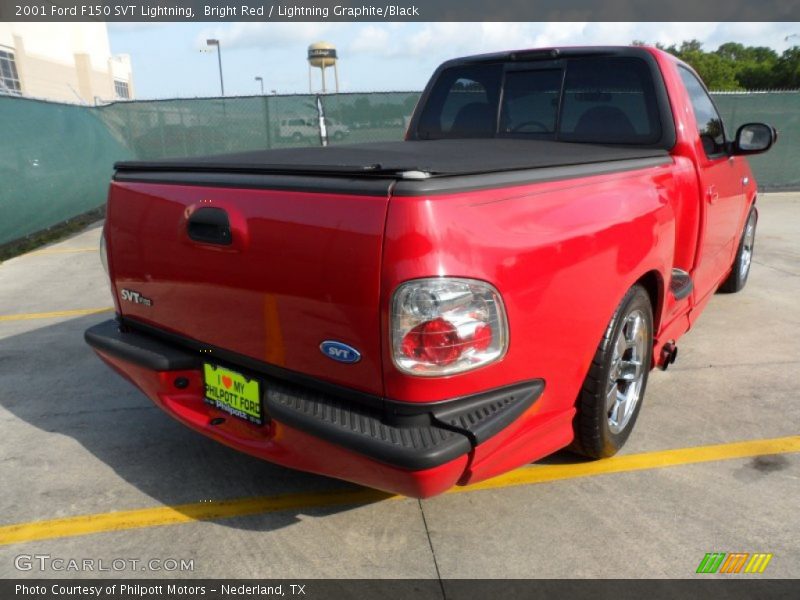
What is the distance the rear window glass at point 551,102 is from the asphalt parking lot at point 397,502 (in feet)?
5.23

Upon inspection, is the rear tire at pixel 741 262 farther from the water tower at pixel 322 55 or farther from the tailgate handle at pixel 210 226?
the water tower at pixel 322 55

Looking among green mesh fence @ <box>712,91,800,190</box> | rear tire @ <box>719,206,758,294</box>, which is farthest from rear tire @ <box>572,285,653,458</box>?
green mesh fence @ <box>712,91,800,190</box>

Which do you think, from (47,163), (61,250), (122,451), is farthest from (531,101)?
(47,163)

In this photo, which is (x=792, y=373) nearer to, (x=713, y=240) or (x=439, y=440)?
(x=713, y=240)

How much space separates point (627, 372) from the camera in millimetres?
2996

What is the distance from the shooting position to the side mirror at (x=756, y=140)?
13.4ft

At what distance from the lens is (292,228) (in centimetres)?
206

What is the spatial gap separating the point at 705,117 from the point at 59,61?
164ft

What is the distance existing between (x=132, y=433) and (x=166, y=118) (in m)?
11.2

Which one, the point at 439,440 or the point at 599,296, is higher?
the point at 599,296

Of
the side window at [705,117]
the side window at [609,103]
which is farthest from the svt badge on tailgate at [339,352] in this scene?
the side window at [705,117]

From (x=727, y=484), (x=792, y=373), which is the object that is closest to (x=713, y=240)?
(x=792, y=373)

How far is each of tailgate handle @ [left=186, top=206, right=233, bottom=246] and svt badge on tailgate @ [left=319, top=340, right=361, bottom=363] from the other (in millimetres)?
532

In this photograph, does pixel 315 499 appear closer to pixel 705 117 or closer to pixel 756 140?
pixel 705 117
